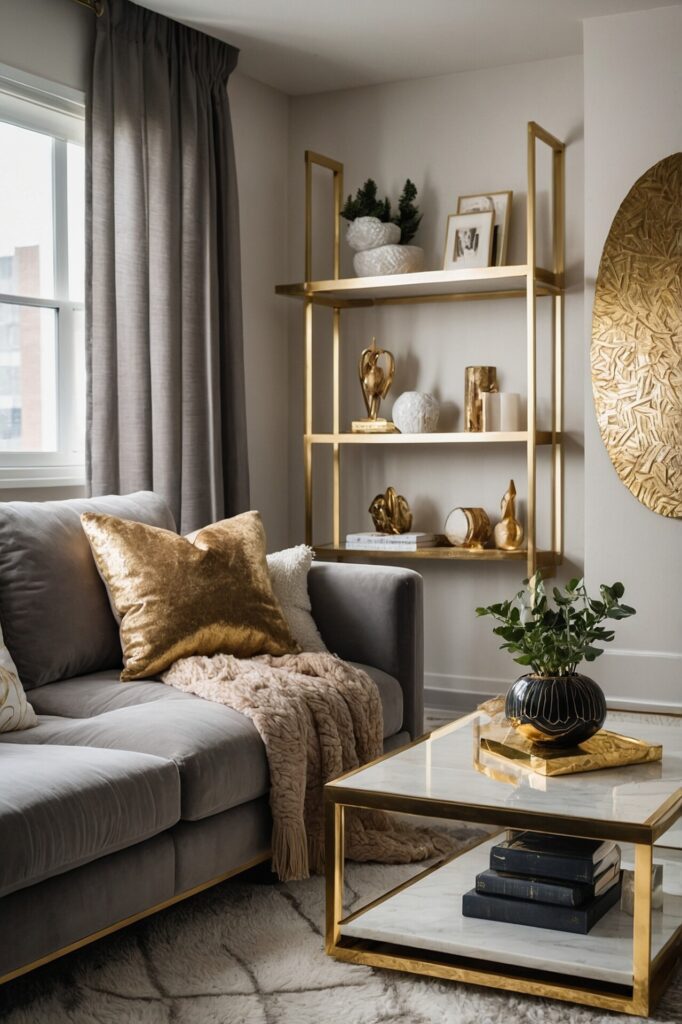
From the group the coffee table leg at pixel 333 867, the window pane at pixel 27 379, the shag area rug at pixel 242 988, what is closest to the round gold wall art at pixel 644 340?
the window pane at pixel 27 379

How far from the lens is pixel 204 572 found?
10.0ft

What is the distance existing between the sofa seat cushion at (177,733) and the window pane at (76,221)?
1667mm

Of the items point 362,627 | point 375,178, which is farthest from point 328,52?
point 362,627

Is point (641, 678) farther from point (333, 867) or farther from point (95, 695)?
point (333, 867)

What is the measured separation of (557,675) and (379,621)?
1.06 meters

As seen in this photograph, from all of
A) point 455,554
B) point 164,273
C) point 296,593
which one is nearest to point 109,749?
point 296,593

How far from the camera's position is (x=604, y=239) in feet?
14.1

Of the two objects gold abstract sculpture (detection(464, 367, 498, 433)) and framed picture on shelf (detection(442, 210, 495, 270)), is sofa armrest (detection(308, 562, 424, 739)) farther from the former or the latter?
framed picture on shelf (detection(442, 210, 495, 270))

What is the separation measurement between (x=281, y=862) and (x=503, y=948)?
694 mm

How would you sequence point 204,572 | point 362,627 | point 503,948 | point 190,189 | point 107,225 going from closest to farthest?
point 503,948 → point 204,572 → point 362,627 → point 107,225 → point 190,189

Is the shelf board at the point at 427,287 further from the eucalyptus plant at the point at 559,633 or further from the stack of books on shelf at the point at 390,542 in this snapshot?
the eucalyptus plant at the point at 559,633

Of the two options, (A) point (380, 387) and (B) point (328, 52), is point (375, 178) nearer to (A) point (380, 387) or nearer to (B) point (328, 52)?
(B) point (328, 52)

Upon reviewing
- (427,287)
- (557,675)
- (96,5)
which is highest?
(96,5)

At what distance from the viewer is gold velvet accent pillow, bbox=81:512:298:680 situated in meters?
2.95
